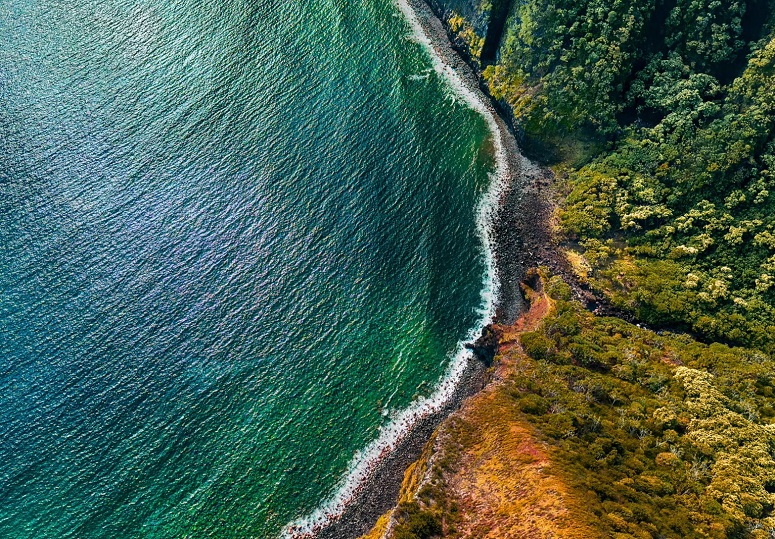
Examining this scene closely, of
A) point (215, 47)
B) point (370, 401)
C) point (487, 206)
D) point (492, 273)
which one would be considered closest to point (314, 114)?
point (215, 47)

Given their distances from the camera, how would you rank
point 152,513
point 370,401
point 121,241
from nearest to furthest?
1. point 152,513
2. point 370,401
3. point 121,241

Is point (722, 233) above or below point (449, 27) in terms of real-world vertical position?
below

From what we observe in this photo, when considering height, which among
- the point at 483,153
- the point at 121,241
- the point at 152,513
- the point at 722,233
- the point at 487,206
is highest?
the point at 121,241

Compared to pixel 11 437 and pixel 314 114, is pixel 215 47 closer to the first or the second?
pixel 314 114

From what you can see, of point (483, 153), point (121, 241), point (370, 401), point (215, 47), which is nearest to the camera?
point (370, 401)

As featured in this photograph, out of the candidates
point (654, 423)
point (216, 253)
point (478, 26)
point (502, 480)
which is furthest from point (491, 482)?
point (478, 26)

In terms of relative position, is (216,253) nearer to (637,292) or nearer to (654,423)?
(637,292)

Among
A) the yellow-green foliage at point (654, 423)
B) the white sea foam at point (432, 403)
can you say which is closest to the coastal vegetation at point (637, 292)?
the yellow-green foliage at point (654, 423)
